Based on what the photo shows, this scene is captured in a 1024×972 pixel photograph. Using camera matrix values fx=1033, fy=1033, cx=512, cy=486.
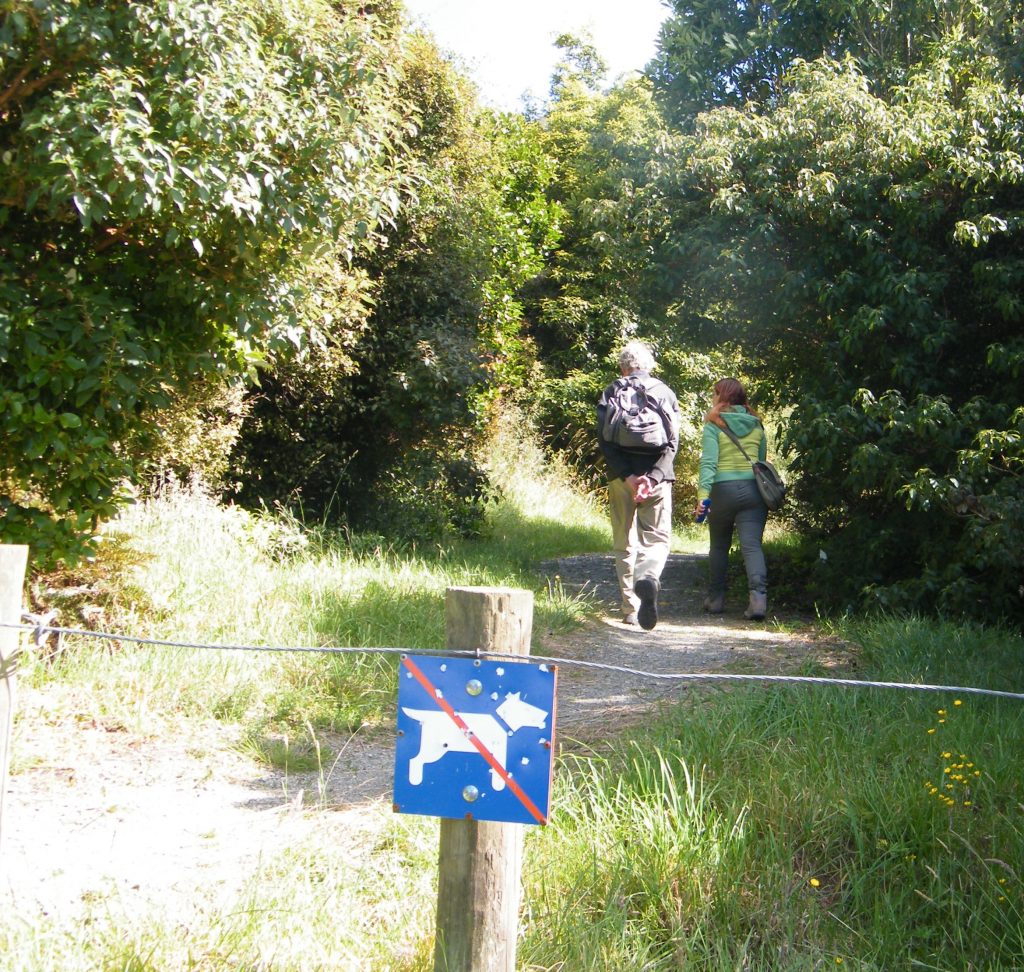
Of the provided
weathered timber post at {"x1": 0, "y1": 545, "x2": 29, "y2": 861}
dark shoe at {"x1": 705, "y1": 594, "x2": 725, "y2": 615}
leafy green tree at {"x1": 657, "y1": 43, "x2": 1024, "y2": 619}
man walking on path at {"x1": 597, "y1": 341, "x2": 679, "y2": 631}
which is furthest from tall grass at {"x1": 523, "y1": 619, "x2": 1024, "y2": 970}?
dark shoe at {"x1": 705, "y1": 594, "x2": 725, "y2": 615}

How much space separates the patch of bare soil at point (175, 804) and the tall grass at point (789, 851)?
61 centimetres

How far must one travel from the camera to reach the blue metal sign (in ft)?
7.66

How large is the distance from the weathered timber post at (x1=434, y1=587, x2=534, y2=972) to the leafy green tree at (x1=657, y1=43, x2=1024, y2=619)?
4908mm

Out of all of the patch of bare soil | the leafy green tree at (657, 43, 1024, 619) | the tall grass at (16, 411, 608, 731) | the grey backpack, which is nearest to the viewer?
the patch of bare soil

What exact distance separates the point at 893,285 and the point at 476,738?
631 cm

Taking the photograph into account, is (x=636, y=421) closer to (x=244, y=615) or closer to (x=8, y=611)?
(x=244, y=615)

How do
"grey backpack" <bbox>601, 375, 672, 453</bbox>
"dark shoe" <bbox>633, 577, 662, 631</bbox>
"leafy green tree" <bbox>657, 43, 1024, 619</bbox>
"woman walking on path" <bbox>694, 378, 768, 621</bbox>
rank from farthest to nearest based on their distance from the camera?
1. "woman walking on path" <bbox>694, 378, 768, 621</bbox>
2. "dark shoe" <bbox>633, 577, 662, 631</bbox>
3. "grey backpack" <bbox>601, 375, 672, 453</bbox>
4. "leafy green tree" <bbox>657, 43, 1024, 619</bbox>

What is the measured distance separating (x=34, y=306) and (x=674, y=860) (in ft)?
12.7

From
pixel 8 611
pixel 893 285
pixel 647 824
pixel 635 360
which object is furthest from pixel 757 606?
pixel 8 611

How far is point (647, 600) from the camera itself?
7801 millimetres

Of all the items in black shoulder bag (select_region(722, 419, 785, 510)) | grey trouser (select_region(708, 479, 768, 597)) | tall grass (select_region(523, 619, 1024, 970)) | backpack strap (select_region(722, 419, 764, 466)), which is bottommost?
tall grass (select_region(523, 619, 1024, 970))

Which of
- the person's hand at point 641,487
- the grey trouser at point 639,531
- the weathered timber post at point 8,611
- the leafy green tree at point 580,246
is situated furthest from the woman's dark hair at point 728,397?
the leafy green tree at point 580,246

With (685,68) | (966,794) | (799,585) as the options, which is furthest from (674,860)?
(685,68)

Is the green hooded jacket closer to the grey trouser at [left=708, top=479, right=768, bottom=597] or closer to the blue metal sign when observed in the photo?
the grey trouser at [left=708, top=479, right=768, bottom=597]
